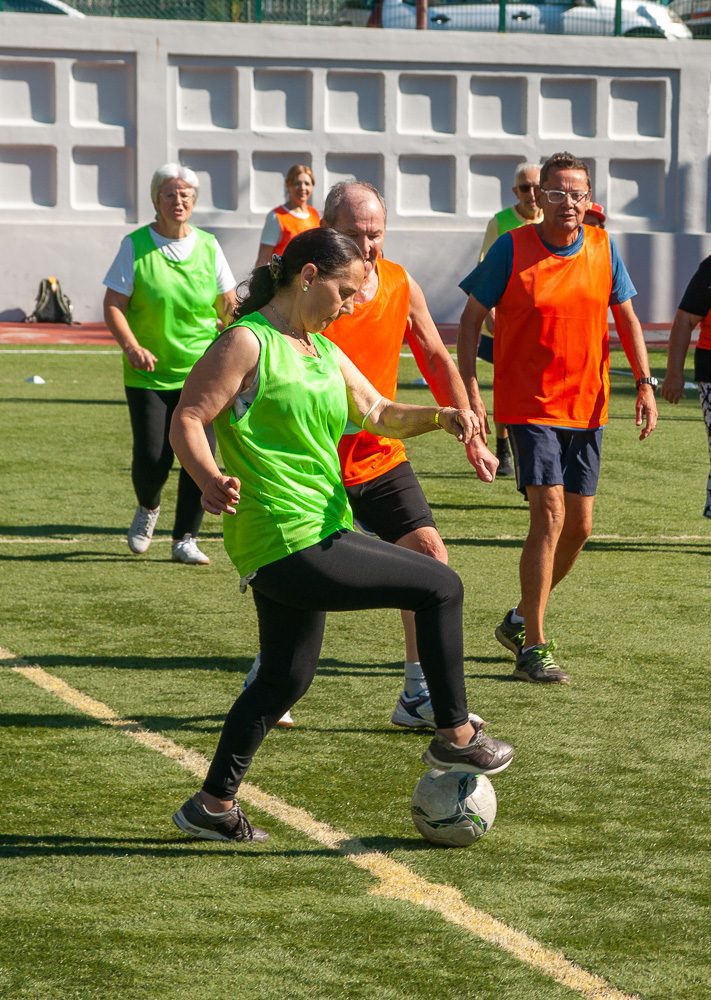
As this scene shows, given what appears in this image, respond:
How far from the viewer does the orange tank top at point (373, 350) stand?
6223mm

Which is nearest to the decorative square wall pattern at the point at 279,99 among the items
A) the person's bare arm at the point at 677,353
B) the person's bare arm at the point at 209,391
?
the person's bare arm at the point at 677,353

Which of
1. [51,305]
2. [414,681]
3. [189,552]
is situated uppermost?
[414,681]

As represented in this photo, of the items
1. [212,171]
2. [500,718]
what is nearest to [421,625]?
[500,718]

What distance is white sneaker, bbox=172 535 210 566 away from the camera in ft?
31.2

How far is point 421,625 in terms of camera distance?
16.0 feet

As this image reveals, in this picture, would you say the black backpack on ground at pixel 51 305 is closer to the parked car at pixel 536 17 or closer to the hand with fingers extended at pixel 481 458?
the parked car at pixel 536 17

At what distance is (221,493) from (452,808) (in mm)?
1224

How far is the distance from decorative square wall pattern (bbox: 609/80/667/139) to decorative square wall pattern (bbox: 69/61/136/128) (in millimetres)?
7470

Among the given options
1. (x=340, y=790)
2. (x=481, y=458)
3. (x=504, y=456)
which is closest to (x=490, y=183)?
(x=504, y=456)

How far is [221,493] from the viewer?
4.48m

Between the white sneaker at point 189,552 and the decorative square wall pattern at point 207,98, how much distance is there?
17.2 meters

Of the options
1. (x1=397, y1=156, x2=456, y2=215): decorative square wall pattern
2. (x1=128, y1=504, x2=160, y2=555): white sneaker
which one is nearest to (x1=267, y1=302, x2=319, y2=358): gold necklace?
(x1=128, y1=504, x2=160, y2=555): white sneaker

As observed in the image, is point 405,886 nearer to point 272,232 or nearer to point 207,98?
point 272,232

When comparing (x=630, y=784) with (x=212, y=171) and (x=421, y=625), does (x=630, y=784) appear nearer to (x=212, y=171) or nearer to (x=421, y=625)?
(x=421, y=625)
